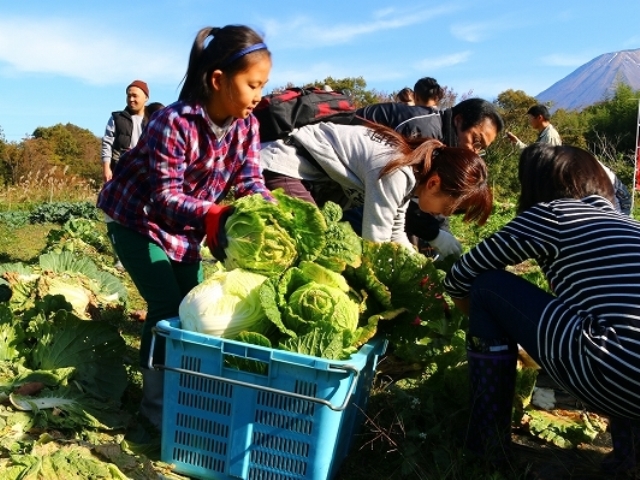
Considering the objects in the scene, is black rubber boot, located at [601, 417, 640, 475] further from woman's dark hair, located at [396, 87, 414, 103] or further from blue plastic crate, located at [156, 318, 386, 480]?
woman's dark hair, located at [396, 87, 414, 103]

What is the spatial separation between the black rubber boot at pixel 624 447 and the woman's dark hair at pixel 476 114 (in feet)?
5.53

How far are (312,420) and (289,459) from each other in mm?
184

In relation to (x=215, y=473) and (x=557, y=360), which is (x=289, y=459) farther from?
(x=557, y=360)

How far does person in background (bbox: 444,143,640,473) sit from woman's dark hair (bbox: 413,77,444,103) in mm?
3615

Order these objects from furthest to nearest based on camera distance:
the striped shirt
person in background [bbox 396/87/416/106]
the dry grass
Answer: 1. the dry grass
2. person in background [bbox 396/87/416/106]
3. the striped shirt

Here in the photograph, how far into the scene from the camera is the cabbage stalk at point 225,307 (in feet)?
7.27

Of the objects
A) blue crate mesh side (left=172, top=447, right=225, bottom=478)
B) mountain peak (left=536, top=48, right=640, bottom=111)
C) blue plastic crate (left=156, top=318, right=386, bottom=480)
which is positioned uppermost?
mountain peak (left=536, top=48, right=640, bottom=111)

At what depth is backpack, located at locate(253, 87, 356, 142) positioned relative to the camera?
131 inches

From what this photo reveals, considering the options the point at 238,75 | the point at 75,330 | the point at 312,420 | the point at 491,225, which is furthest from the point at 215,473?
the point at 491,225

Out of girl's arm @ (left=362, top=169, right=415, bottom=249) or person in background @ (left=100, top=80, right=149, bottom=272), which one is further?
person in background @ (left=100, top=80, right=149, bottom=272)

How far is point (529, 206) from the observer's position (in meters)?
2.46

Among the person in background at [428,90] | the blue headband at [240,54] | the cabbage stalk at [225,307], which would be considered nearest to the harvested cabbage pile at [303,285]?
the cabbage stalk at [225,307]

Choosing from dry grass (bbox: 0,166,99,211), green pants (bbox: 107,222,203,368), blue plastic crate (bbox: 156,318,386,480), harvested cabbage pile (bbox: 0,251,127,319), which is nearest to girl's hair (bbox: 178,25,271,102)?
green pants (bbox: 107,222,203,368)

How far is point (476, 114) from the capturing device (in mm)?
3391
